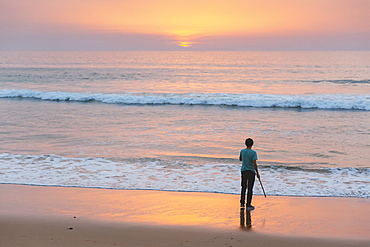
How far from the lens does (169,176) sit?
9.27 metres

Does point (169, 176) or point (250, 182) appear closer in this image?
point (250, 182)

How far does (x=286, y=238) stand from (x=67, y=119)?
14.7m

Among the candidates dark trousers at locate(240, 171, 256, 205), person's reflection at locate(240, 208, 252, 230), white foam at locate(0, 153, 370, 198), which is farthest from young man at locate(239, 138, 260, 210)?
white foam at locate(0, 153, 370, 198)

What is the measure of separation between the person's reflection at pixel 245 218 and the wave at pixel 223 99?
17677 millimetres

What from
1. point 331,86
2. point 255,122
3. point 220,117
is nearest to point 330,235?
point 255,122

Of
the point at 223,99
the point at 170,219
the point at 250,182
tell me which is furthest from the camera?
the point at 223,99

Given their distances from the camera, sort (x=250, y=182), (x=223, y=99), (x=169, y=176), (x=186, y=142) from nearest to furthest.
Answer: (x=250, y=182)
(x=169, y=176)
(x=186, y=142)
(x=223, y=99)

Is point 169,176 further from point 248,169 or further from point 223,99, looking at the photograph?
point 223,99

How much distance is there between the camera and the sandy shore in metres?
5.46

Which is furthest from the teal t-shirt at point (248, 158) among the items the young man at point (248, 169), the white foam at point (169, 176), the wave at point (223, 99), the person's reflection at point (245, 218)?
the wave at point (223, 99)

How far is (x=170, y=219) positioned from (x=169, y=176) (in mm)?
3010

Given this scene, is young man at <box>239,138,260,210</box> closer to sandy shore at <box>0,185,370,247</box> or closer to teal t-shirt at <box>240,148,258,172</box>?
teal t-shirt at <box>240,148,258,172</box>

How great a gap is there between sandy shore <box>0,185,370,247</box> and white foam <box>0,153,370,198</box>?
0.53 m

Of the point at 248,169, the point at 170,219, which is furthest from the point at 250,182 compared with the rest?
the point at 170,219
